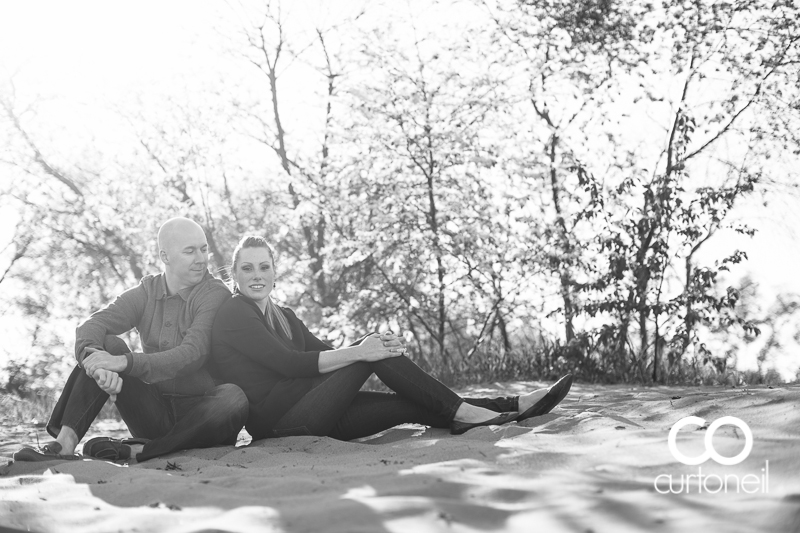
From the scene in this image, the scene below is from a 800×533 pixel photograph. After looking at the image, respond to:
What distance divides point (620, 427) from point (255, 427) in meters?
1.80

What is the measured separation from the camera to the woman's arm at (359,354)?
406 cm

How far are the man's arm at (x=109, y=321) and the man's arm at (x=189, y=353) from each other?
0.24 metres

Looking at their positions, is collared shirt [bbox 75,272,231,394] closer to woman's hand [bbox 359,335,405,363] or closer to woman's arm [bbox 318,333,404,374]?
woman's arm [bbox 318,333,404,374]

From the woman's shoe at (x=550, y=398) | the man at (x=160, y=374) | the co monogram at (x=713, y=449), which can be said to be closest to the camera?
the co monogram at (x=713, y=449)

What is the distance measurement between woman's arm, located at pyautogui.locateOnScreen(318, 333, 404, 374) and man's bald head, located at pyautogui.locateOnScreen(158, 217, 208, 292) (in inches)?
30.8

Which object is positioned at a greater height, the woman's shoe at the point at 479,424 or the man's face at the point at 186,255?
the man's face at the point at 186,255

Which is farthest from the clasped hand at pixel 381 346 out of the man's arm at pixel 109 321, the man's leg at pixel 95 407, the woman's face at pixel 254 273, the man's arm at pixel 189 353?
the man's arm at pixel 109 321

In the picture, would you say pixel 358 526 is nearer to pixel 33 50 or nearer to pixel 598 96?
pixel 598 96

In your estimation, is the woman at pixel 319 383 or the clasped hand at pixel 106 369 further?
the woman at pixel 319 383

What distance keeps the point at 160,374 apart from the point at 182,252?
64 cm

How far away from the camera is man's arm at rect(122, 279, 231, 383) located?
391 centimetres

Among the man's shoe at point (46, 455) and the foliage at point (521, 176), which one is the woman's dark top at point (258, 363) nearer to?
the man's shoe at point (46, 455)
